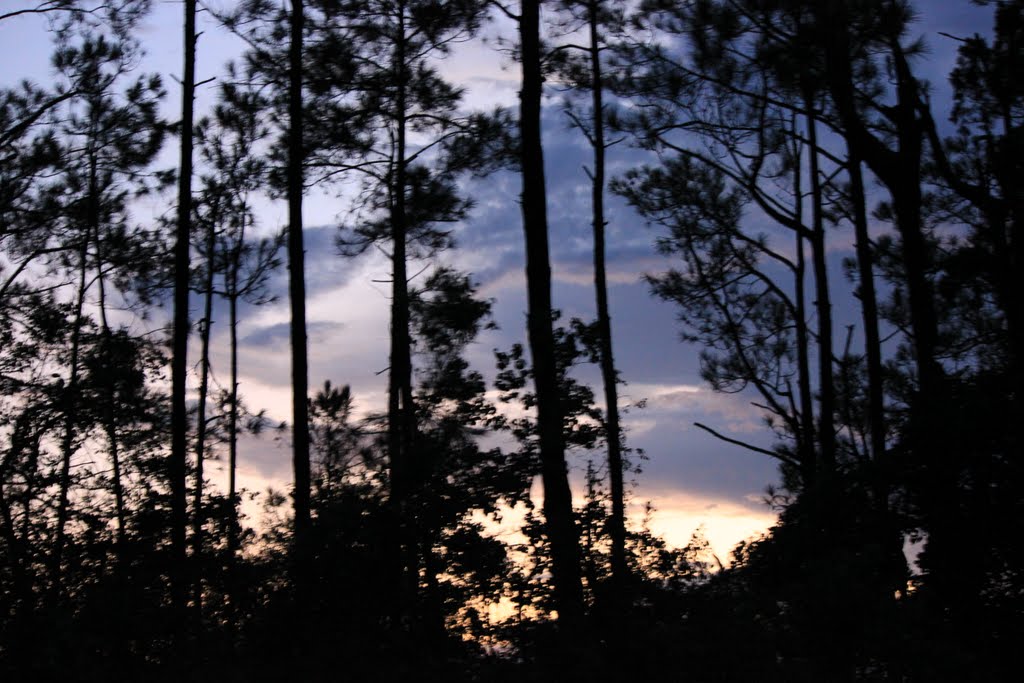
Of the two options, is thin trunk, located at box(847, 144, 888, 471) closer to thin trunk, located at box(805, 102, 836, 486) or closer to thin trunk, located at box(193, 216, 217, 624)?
thin trunk, located at box(805, 102, 836, 486)

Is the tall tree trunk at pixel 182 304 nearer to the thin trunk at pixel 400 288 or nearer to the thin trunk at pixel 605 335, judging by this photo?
the thin trunk at pixel 400 288

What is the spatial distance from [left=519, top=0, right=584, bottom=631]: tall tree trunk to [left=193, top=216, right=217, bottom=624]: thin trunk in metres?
3.79

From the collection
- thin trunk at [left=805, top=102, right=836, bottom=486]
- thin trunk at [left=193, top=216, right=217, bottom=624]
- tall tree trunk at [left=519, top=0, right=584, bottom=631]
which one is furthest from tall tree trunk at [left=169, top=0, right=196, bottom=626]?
thin trunk at [left=805, top=102, right=836, bottom=486]

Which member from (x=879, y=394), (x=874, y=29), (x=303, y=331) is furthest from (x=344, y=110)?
(x=879, y=394)

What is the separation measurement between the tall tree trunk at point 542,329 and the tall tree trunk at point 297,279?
285 centimetres

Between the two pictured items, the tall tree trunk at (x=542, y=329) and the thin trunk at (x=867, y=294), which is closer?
the tall tree trunk at (x=542, y=329)

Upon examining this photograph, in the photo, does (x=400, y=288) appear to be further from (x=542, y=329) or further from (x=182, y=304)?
(x=542, y=329)

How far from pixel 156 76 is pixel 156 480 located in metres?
7.58

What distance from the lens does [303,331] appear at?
41.4 ft

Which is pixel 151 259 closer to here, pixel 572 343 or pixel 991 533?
pixel 572 343

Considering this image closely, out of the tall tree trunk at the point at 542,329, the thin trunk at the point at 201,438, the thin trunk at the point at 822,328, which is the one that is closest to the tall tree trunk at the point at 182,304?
the thin trunk at the point at 201,438

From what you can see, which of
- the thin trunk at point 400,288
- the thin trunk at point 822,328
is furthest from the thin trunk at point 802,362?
the thin trunk at point 400,288

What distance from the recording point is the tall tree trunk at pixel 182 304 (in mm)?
11531

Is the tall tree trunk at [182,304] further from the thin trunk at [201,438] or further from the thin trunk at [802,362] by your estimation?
the thin trunk at [802,362]
